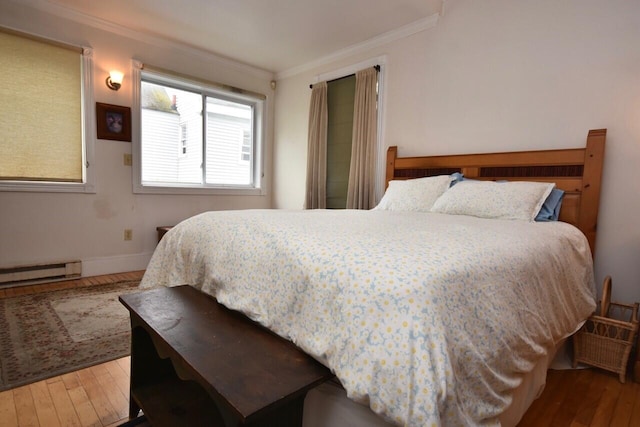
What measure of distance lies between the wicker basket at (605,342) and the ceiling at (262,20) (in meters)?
2.57

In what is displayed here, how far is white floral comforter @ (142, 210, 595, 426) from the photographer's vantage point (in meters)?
0.72

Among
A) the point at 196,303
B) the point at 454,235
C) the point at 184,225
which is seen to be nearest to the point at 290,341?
the point at 196,303

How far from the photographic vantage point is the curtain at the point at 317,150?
3.88 m

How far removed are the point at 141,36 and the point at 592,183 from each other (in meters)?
4.09

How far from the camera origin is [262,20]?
3061mm

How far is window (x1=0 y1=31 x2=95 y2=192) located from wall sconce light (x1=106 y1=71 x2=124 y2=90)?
0.16 metres

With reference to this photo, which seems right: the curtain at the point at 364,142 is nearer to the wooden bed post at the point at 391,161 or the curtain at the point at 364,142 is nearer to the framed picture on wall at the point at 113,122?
the wooden bed post at the point at 391,161

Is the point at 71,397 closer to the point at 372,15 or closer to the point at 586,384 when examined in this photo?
the point at 586,384

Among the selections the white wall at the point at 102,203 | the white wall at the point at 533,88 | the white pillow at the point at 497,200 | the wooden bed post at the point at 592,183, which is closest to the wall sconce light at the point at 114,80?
the white wall at the point at 102,203

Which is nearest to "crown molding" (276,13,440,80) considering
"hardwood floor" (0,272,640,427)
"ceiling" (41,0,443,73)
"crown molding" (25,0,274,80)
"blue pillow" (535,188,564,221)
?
"ceiling" (41,0,443,73)

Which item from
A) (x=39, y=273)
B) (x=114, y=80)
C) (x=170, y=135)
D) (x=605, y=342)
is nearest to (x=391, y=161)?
(x=605, y=342)

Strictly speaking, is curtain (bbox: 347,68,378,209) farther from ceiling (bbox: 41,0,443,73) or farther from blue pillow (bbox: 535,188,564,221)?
blue pillow (bbox: 535,188,564,221)

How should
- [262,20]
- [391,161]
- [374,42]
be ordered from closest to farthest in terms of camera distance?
[262,20] → [391,161] → [374,42]

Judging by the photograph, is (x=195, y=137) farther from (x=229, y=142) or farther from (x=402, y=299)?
(x=402, y=299)
